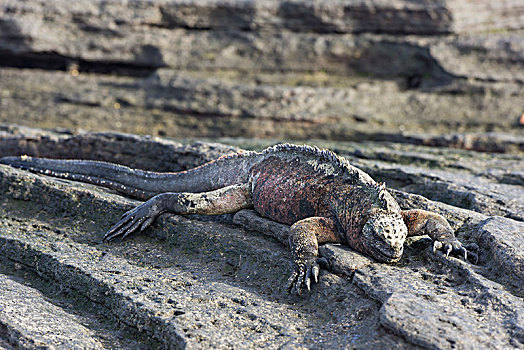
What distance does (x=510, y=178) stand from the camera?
223 inches

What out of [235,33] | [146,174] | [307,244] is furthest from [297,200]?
[235,33]

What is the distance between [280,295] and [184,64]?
7.21 meters

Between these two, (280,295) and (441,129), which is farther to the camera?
(441,129)

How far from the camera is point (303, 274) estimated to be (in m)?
3.49

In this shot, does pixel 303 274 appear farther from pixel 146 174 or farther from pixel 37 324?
pixel 146 174

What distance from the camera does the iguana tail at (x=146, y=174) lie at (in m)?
4.72

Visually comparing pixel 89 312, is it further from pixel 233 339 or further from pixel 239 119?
pixel 239 119

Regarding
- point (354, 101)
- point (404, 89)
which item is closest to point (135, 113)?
point (354, 101)

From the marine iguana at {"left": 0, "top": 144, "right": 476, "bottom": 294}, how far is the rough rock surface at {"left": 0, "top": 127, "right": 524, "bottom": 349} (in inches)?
4.7

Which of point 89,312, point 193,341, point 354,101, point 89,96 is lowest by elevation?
point 89,312

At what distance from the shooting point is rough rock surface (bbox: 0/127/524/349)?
9.75 feet

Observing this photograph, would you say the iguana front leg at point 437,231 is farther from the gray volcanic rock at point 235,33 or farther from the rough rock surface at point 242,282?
the gray volcanic rock at point 235,33

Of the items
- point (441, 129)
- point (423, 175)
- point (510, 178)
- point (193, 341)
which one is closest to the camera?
point (193, 341)

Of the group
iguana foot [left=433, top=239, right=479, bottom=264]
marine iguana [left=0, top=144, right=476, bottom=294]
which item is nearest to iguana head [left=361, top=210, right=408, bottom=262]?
marine iguana [left=0, top=144, right=476, bottom=294]
